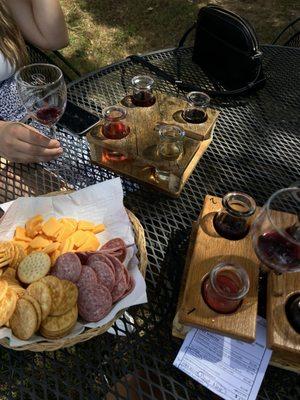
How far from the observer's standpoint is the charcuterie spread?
88 cm

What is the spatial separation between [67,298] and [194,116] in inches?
32.2

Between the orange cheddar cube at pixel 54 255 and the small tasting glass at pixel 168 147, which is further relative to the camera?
the small tasting glass at pixel 168 147

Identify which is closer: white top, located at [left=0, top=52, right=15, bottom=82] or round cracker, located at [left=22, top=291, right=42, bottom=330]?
round cracker, located at [left=22, top=291, right=42, bottom=330]

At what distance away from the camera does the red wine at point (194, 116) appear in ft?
4.42

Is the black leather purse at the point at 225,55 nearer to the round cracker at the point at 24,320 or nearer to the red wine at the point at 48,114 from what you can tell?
the red wine at the point at 48,114

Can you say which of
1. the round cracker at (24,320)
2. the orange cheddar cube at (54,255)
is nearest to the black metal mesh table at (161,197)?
the round cracker at (24,320)

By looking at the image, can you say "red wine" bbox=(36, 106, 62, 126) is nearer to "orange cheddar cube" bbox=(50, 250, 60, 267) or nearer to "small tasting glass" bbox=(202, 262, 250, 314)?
→ "orange cheddar cube" bbox=(50, 250, 60, 267)

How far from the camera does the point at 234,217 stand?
0.99 m

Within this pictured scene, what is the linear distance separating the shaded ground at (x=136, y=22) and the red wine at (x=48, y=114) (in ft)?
7.12

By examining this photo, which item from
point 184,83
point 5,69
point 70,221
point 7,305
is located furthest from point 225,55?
point 7,305

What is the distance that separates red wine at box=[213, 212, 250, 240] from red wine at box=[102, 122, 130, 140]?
1.61ft

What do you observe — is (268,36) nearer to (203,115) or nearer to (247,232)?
(203,115)

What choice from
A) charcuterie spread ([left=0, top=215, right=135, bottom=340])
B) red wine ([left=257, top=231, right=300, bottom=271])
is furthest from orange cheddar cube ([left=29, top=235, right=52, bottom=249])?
red wine ([left=257, top=231, right=300, bottom=271])

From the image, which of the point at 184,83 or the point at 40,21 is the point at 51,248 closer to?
the point at 184,83
